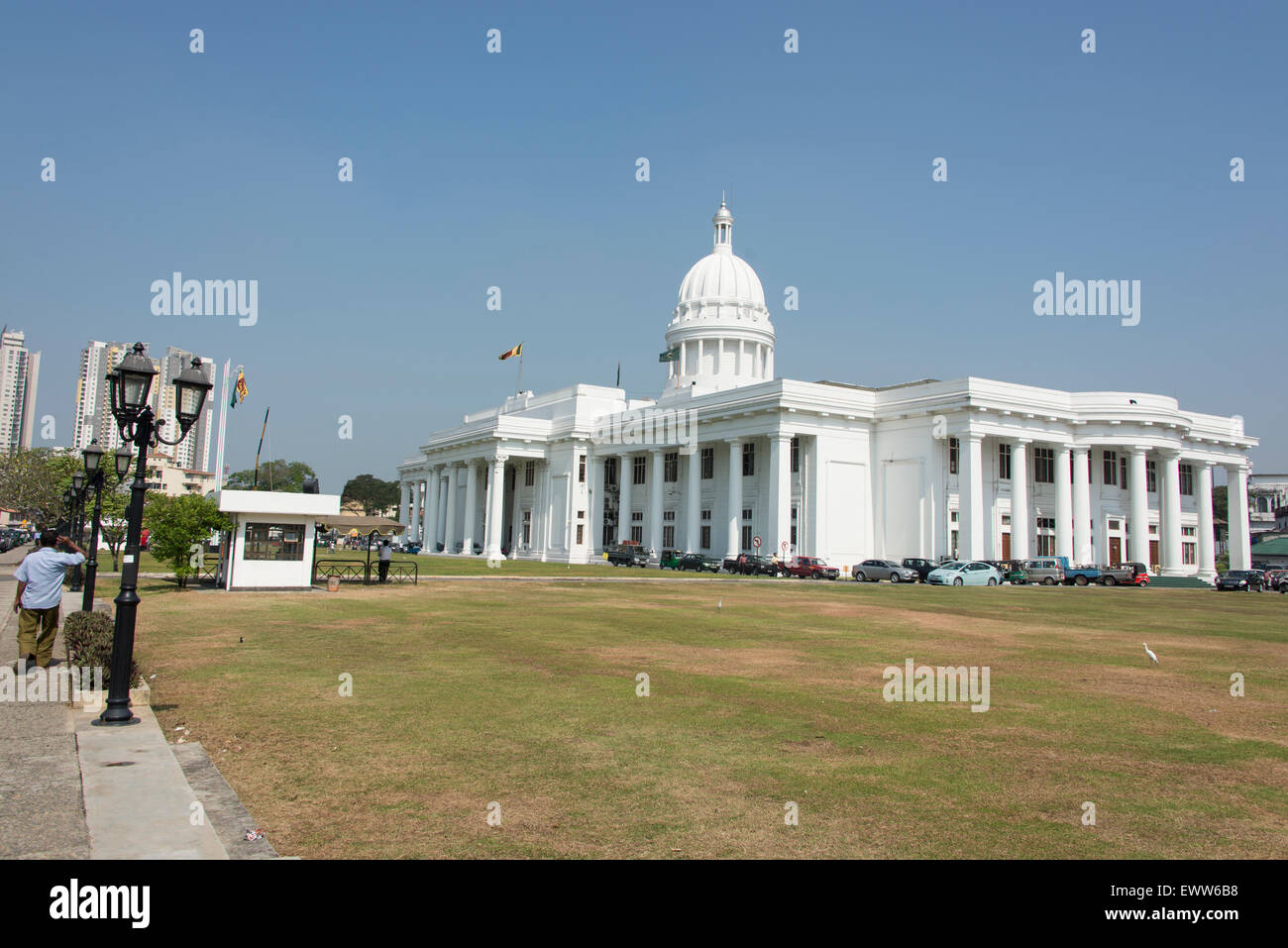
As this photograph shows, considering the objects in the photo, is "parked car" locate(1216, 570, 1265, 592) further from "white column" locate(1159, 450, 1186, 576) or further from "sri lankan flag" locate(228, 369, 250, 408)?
"sri lankan flag" locate(228, 369, 250, 408)

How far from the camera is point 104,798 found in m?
6.38

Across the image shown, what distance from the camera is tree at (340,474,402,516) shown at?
178 m

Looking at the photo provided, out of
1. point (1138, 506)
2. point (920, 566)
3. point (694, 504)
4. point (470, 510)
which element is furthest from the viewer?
point (470, 510)

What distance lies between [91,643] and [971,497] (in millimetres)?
48908

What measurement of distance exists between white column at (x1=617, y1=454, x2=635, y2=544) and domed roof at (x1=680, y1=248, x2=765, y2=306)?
18.3 m

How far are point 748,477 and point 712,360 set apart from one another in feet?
65.7

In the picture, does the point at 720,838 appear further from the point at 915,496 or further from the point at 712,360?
the point at 712,360

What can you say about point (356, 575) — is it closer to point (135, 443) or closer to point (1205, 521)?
point (135, 443)

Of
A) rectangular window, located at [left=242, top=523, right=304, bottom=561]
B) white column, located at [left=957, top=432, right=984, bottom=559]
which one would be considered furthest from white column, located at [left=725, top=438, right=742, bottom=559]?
rectangular window, located at [left=242, top=523, right=304, bottom=561]

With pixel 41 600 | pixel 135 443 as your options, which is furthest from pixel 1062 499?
pixel 41 600

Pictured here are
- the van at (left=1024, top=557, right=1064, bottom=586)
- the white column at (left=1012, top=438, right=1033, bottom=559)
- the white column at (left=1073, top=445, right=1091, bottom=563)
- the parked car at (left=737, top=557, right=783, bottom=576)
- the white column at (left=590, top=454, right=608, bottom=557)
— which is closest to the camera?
the van at (left=1024, top=557, right=1064, bottom=586)

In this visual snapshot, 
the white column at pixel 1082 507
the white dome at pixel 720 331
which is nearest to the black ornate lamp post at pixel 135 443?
the white column at pixel 1082 507
